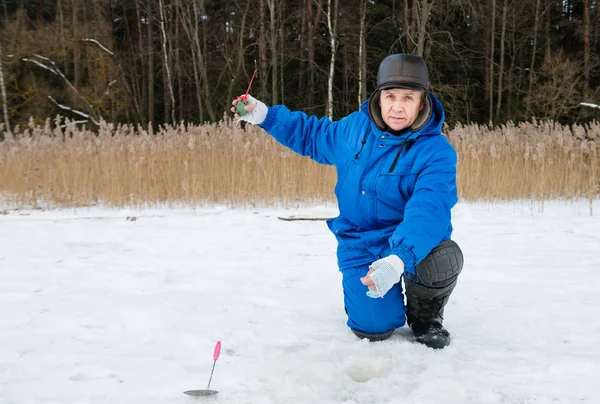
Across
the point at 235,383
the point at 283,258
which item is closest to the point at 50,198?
the point at 283,258

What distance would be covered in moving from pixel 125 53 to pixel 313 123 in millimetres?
19281

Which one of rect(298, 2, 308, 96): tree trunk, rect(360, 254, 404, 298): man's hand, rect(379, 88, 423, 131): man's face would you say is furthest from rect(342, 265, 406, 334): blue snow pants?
rect(298, 2, 308, 96): tree trunk

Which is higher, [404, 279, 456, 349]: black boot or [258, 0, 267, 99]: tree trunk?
[258, 0, 267, 99]: tree trunk

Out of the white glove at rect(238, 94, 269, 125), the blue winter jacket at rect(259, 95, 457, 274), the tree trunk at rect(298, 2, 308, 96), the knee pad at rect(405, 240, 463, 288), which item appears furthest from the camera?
the tree trunk at rect(298, 2, 308, 96)

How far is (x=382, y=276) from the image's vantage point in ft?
5.26

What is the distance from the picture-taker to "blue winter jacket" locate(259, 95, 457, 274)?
183cm

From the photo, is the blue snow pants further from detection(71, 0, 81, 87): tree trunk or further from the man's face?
detection(71, 0, 81, 87): tree trunk

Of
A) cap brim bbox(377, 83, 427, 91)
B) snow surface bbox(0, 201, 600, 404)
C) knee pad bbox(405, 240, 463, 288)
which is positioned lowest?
snow surface bbox(0, 201, 600, 404)

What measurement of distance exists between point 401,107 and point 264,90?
12574 millimetres

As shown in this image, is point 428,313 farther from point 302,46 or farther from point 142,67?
point 142,67

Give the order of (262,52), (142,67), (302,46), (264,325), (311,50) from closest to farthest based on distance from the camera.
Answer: (264,325) → (262,52) → (311,50) → (302,46) → (142,67)

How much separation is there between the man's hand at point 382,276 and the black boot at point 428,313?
51 centimetres

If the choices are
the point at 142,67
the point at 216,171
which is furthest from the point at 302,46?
the point at 216,171

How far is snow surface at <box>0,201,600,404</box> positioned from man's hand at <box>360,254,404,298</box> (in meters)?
0.34
